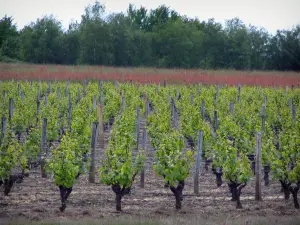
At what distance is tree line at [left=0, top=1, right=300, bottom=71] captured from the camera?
169 feet

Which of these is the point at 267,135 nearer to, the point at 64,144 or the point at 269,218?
the point at 269,218

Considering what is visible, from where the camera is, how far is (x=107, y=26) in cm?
5303

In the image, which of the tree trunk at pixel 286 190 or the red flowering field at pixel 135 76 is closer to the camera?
the tree trunk at pixel 286 190

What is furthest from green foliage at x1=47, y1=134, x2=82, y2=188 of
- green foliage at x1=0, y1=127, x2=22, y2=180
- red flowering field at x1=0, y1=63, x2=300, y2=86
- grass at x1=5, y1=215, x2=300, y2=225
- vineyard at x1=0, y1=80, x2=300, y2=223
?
red flowering field at x1=0, y1=63, x2=300, y2=86

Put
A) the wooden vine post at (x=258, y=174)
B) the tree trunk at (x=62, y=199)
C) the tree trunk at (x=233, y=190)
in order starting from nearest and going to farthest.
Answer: the tree trunk at (x=62, y=199) < the tree trunk at (x=233, y=190) < the wooden vine post at (x=258, y=174)

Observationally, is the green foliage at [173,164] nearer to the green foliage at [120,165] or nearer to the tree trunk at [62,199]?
the green foliage at [120,165]

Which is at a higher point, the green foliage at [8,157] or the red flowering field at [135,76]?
the red flowering field at [135,76]

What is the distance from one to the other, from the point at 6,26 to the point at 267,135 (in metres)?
41.8

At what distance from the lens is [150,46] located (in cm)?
5703

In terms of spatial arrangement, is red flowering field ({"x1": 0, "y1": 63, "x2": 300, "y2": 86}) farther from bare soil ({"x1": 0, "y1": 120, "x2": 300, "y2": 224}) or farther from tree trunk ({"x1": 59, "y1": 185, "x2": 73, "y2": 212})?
tree trunk ({"x1": 59, "y1": 185, "x2": 73, "y2": 212})

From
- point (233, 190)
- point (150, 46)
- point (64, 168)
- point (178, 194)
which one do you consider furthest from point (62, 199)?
point (150, 46)

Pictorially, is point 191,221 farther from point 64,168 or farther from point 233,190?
point 64,168

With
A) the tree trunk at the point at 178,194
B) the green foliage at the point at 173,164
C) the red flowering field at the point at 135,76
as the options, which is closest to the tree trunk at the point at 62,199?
the green foliage at the point at 173,164

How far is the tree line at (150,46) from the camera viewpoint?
169 feet
